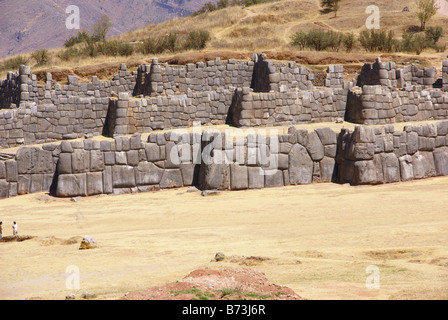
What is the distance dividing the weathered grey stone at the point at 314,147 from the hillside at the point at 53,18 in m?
67.2

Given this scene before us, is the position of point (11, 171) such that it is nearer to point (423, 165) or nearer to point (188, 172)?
point (188, 172)

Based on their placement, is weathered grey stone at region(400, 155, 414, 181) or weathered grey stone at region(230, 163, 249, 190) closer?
weathered grey stone at region(230, 163, 249, 190)

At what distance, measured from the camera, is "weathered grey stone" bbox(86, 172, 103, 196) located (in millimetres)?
15625

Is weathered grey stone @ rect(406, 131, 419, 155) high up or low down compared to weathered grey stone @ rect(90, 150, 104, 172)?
up

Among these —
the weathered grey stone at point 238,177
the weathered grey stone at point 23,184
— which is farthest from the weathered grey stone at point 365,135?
the weathered grey stone at point 23,184

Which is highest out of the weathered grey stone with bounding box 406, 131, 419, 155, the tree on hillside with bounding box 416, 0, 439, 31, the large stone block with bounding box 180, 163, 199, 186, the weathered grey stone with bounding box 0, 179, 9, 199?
the tree on hillside with bounding box 416, 0, 439, 31

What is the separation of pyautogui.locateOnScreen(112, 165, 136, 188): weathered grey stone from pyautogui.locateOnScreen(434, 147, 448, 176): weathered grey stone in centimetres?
805

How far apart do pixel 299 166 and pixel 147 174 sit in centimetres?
395

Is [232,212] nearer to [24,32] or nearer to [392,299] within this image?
[392,299]

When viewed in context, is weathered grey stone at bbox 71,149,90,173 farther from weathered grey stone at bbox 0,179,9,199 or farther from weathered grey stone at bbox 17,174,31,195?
weathered grey stone at bbox 0,179,9,199

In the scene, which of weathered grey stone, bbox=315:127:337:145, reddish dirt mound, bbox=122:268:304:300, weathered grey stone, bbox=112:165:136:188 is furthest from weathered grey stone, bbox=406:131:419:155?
reddish dirt mound, bbox=122:268:304:300

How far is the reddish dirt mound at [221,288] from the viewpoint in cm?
724

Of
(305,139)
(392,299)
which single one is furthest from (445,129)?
(392,299)

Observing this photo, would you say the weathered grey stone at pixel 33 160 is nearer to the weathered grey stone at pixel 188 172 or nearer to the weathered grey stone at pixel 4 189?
the weathered grey stone at pixel 4 189
